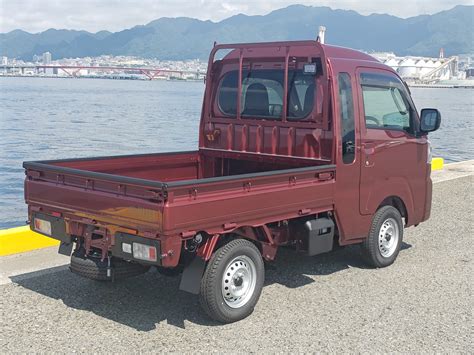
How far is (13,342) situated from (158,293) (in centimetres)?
157

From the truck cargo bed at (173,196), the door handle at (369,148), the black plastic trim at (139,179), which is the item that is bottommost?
the truck cargo bed at (173,196)

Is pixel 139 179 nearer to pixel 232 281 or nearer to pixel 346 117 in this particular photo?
pixel 232 281

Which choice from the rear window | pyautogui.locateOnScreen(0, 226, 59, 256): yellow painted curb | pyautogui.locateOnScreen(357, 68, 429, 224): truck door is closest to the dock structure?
pyautogui.locateOnScreen(0, 226, 59, 256): yellow painted curb

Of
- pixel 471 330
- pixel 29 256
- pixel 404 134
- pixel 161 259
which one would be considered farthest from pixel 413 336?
pixel 29 256

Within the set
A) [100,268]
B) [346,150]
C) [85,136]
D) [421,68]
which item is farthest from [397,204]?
[421,68]

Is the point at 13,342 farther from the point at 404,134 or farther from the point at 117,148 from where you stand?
the point at 117,148

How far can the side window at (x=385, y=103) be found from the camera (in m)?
6.77

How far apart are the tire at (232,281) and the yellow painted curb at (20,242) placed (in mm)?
3169

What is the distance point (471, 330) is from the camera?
211 inches

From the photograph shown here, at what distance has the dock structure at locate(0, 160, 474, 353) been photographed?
492 centimetres

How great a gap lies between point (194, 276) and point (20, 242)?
3.21m

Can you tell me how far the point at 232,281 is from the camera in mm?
5289

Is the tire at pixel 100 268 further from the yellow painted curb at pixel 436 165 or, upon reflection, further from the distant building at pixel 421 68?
the distant building at pixel 421 68

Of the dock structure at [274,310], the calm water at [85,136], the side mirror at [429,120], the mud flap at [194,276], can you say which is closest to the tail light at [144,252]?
the mud flap at [194,276]
